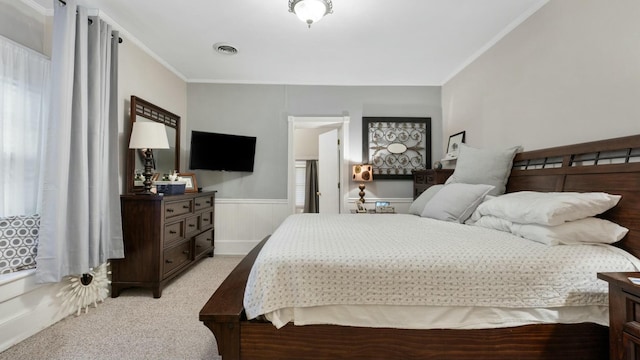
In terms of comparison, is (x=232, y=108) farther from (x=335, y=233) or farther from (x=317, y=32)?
(x=335, y=233)

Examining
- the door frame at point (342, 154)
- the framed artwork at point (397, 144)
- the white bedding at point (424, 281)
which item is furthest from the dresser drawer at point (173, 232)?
the framed artwork at point (397, 144)

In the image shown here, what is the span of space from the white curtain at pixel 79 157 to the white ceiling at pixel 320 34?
39 centimetres

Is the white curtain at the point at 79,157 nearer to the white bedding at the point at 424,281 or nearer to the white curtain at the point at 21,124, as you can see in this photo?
the white curtain at the point at 21,124

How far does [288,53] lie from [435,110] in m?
2.29

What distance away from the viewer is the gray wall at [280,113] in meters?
3.90

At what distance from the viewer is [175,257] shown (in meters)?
2.72

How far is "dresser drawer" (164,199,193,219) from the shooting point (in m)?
2.56

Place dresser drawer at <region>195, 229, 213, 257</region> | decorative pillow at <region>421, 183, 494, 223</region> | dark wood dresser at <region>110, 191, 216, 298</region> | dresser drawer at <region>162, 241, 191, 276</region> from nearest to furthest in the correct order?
decorative pillow at <region>421, 183, 494, 223</region> → dark wood dresser at <region>110, 191, 216, 298</region> → dresser drawer at <region>162, 241, 191, 276</region> → dresser drawer at <region>195, 229, 213, 257</region>

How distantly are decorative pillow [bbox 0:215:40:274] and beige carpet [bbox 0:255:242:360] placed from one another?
1.67 feet

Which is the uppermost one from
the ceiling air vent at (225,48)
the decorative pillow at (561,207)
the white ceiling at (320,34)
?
the ceiling air vent at (225,48)

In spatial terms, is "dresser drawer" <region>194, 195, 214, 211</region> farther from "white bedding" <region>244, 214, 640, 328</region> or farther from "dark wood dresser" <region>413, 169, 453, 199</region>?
"dark wood dresser" <region>413, 169, 453, 199</region>

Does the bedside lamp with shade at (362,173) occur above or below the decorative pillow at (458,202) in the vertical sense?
above

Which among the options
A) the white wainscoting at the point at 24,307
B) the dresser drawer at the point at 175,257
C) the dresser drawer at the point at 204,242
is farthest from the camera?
the dresser drawer at the point at 204,242

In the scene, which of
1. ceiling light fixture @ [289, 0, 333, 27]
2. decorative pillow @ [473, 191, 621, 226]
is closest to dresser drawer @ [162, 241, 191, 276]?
ceiling light fixture @ [289, 0, 333, 27]
